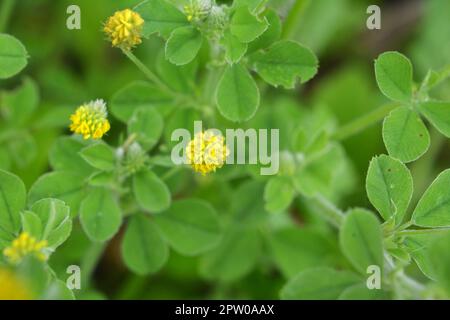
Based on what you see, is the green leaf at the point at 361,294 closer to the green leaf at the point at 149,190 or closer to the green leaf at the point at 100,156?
the green leaf at the point at 149,190

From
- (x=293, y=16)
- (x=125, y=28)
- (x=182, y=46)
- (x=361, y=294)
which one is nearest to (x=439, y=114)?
(x=361, y=294)

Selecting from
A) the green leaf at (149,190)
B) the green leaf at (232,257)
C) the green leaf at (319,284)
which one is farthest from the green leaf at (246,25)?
the green leaf at (232,257)

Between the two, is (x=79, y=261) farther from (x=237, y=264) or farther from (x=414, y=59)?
(x=414, y=59)

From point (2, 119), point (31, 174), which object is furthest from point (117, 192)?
point (2, 119)

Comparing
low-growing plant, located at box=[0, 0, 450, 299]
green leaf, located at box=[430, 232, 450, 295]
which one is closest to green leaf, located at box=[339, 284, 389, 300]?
low-growing plant, located at box=[0, 0, 450, 299]
